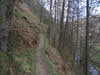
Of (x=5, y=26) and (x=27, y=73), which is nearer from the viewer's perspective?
(x=5, y=26)

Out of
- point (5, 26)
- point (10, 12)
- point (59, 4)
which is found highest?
point (59, 4)

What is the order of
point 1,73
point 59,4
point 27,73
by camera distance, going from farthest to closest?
1. point 59,4
2. point 27,73
3. point 1,73

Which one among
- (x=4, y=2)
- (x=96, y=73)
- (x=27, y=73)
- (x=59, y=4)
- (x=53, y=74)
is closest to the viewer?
(x=4, y=2)

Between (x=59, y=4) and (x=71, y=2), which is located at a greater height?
(x=59, y=4)

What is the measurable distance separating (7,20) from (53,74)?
5.16 m

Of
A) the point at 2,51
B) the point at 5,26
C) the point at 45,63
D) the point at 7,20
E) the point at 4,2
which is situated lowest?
the point at 45,63

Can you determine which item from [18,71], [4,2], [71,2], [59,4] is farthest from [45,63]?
[59,4]

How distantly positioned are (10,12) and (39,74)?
4.26m

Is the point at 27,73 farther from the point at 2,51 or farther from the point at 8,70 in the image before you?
the point at 2,51

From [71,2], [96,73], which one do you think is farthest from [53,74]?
[96,73]

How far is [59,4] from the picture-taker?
1535cm

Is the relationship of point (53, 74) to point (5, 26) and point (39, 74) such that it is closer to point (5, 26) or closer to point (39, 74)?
point (39, 74)

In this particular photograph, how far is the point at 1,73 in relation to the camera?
3416mm

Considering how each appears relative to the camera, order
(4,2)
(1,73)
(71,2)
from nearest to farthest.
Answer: (1,73) < (4,2) < (71,2)
